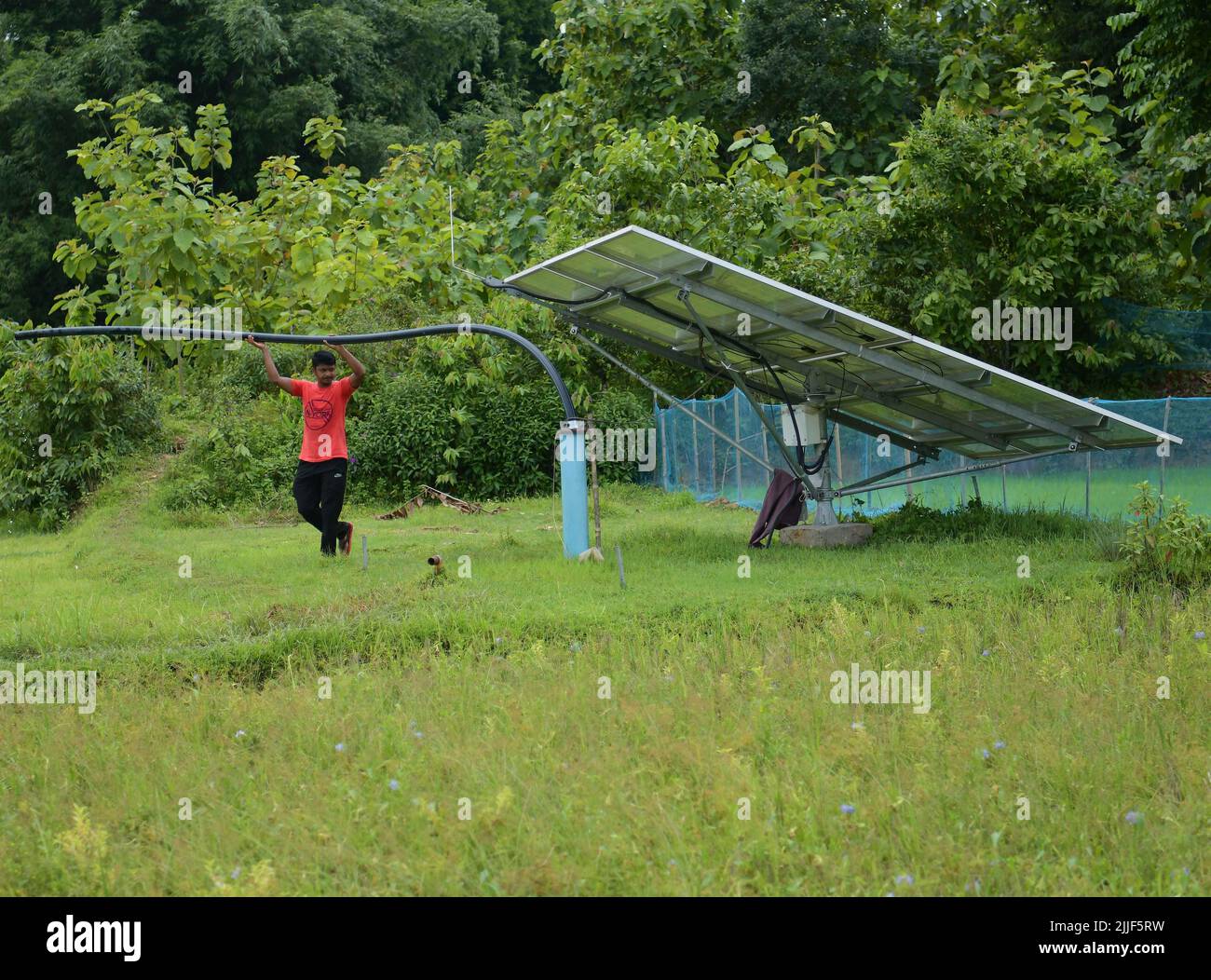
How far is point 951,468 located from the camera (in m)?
16.8

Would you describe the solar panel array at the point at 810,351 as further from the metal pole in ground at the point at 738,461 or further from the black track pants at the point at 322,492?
the metal pole in ground at the point at 738,461

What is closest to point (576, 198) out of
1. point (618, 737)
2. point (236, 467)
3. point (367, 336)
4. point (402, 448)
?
point (402, 448)

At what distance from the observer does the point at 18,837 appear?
241 inches

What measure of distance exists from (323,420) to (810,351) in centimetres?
467

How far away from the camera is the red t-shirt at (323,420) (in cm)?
1359

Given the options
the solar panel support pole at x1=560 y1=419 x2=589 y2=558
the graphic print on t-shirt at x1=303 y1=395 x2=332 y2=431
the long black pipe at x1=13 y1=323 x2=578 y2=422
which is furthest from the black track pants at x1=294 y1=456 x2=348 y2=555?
the solar panel support pole at x1=560 y1=419 x2=589 y2=558

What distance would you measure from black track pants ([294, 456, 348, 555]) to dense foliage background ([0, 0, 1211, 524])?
690 centimetres

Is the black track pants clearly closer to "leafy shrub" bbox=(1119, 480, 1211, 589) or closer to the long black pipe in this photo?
the long black pipe

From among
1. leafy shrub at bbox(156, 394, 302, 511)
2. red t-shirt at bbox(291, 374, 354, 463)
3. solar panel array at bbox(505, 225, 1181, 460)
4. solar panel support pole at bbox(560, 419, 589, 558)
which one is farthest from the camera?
leafy shrub at bbox(156, 394, 302, 511)

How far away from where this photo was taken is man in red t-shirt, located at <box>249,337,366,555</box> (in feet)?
44.4

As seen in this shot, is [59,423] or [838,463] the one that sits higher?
[59,423]

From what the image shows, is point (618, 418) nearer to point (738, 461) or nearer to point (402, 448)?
point (738, 461)

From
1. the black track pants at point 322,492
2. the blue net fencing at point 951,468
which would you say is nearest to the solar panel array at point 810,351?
the blue net fencing at point 951,468
